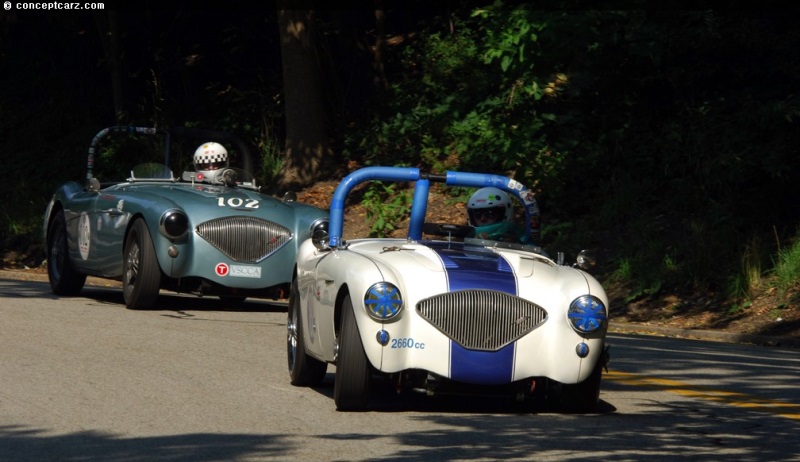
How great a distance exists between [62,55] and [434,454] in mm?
28652

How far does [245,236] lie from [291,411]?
20.6ft

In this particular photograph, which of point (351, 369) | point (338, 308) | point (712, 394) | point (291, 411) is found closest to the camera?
point (351, 369)

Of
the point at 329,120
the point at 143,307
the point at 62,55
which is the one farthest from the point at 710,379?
the point at 62,55

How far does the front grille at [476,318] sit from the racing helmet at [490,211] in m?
1.81

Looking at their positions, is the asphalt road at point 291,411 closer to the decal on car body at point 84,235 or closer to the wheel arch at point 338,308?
the wheel arch at point 338,308

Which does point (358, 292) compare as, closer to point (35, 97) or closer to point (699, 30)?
point (699, 30)

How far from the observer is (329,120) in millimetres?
27953

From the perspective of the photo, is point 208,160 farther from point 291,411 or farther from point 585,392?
point 585,392

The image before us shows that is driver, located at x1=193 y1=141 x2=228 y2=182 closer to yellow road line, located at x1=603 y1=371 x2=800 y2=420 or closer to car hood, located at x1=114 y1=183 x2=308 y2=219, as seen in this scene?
car hood, located at x1=114 y1=183 x2=308 y2=219

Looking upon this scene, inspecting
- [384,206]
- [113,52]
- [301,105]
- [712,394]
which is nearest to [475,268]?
[712,394]

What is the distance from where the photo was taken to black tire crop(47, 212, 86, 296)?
16.4 m

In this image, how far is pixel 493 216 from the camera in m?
10.1

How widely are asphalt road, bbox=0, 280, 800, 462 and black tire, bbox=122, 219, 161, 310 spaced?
155cm

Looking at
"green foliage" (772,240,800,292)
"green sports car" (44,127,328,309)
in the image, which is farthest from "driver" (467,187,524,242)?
"green foliage" (772,240,800,292)
